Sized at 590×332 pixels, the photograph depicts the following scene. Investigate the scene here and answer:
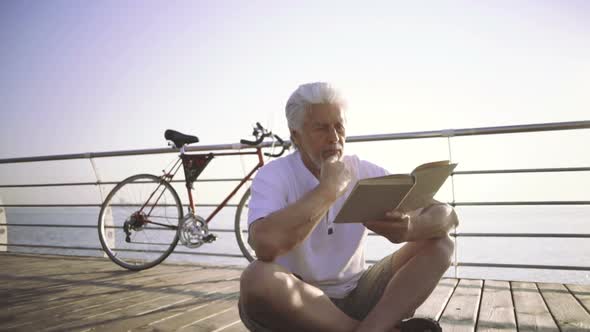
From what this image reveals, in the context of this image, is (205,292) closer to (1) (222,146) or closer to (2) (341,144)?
(1) (222,146)

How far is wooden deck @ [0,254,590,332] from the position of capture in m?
1.79

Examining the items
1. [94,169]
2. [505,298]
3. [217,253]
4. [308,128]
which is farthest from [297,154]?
[94,169]

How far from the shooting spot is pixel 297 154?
4.78ft

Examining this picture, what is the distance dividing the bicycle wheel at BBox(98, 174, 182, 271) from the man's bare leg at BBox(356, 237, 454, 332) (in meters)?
2.21

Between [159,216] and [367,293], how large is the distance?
2.27m

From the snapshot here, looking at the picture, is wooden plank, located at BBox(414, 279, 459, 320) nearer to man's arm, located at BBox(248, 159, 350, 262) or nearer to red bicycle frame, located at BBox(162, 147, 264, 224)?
man's arm, located at BBox(248, 159, 350, 262)

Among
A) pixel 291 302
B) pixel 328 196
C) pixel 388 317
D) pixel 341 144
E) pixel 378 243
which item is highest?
pixel 341 144

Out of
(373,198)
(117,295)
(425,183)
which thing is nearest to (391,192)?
(373,198)

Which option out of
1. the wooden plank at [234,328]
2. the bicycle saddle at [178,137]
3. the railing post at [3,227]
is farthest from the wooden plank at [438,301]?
the railing post at [3,227]

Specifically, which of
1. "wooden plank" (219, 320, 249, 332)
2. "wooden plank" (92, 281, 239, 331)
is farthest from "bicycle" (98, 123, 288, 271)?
"wooden plank" (219, 320, 249, 332)

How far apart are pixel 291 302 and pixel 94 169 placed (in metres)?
3.18

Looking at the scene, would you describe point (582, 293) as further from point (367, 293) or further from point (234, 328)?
point (234, 328)

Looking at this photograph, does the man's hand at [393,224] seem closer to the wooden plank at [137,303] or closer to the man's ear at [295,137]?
the man's ear at [295,137]

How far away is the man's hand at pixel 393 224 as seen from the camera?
3.94ft
